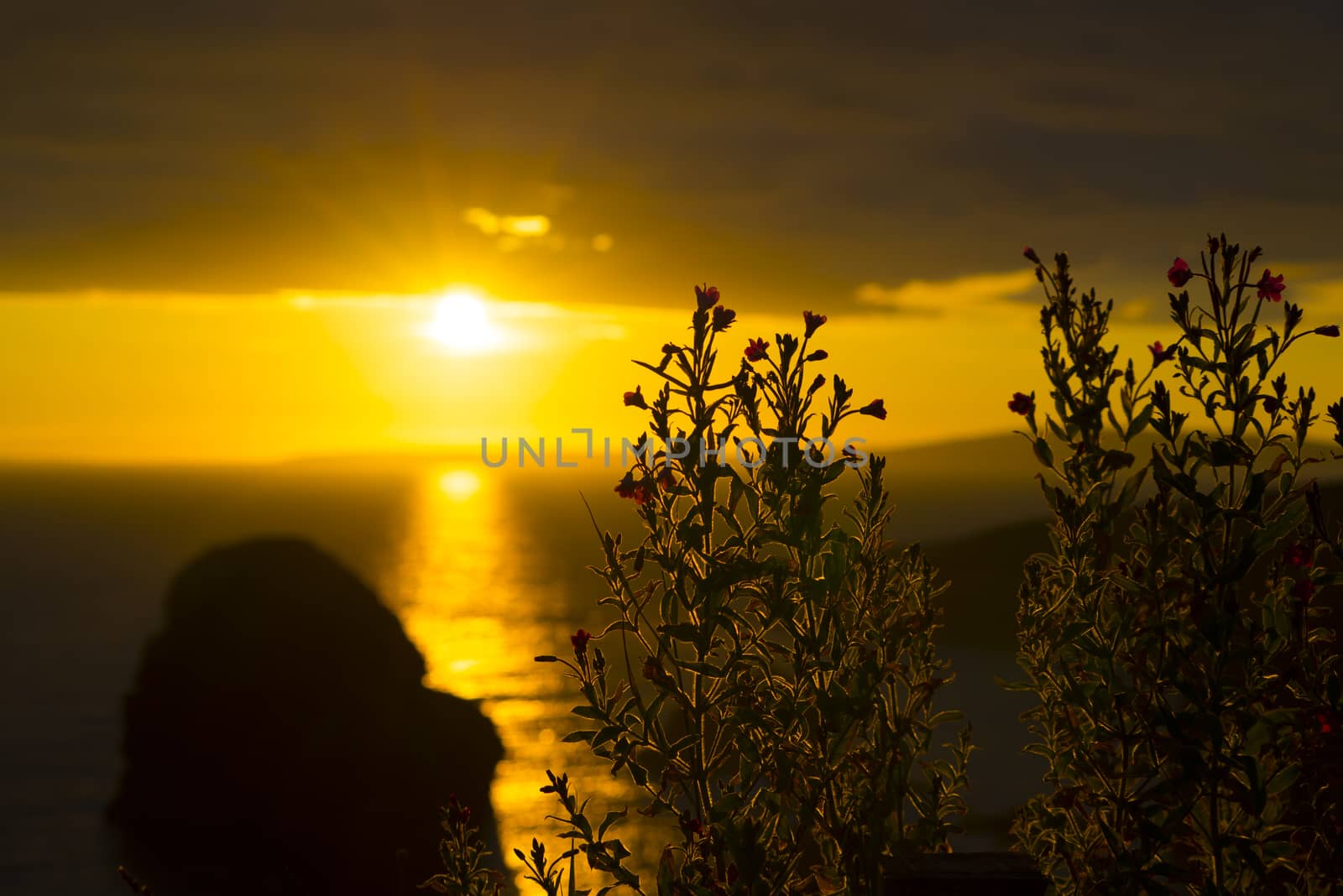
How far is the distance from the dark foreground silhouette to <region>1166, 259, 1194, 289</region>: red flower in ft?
203

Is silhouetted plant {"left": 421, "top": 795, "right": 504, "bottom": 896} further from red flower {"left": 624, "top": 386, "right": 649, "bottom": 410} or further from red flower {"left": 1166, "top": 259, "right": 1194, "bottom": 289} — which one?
red flower {"left": 1166, "top": 259, "right": 1194, "bottom": 289}

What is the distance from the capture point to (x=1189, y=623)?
16.5 feet

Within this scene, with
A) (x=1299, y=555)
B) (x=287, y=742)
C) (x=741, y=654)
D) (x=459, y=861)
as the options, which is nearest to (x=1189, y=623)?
(x=1299, y=555)

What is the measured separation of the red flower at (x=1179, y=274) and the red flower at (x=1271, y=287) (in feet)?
0.97

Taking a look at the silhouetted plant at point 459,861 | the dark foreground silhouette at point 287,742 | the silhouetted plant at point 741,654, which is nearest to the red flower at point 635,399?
the silhouetted plant at point 741,654

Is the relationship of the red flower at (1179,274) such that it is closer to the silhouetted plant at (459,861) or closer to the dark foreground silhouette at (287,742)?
the silhouetted plant at (459,861)

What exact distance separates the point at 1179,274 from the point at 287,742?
8181 cm

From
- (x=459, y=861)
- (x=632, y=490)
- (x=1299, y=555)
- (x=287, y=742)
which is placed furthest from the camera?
(x=287, y=742)

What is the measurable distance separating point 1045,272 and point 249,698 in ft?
284

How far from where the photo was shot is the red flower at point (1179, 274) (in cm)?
496

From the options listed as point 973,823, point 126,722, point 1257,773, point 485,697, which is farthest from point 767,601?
point 485,697

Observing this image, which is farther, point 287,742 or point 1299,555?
point 287,742

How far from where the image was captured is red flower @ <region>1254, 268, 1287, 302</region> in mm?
4863

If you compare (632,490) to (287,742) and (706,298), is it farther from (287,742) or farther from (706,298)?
(287,742)
